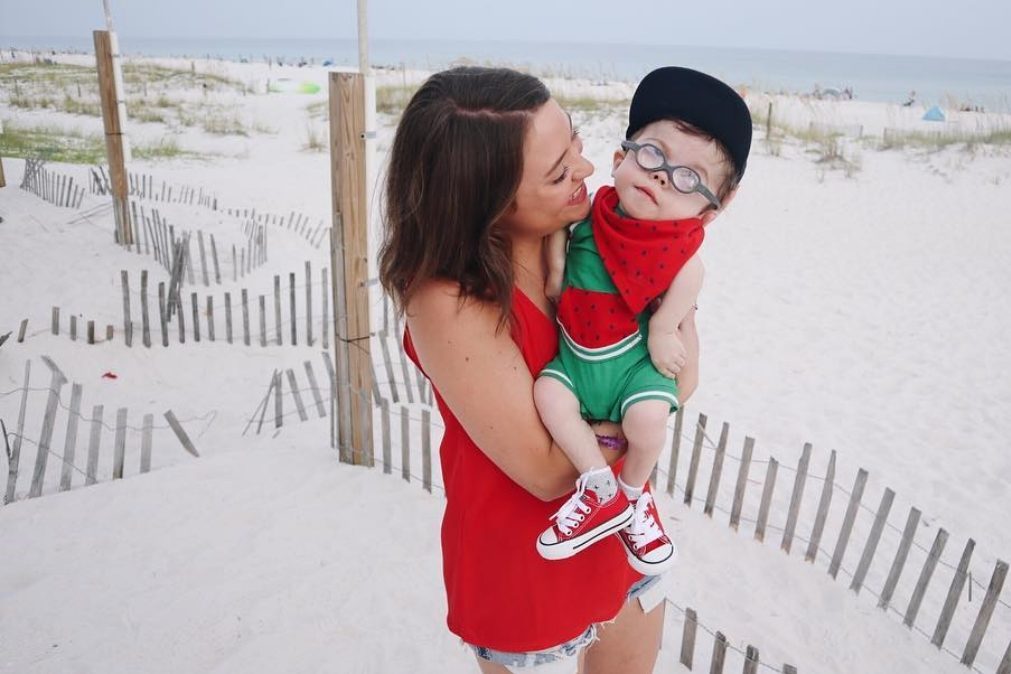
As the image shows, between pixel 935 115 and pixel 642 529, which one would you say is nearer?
pixel 642 529

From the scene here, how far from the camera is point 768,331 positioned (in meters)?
6.86

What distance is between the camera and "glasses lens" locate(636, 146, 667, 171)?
1.51 m

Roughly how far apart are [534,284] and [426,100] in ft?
1.35

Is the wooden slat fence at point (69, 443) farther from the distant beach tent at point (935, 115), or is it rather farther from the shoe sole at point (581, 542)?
the distant beach tent at point (935, 115)

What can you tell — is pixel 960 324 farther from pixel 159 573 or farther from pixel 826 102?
pixel 826 102

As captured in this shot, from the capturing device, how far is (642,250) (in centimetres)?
144

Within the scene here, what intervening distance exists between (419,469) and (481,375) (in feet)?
9.71

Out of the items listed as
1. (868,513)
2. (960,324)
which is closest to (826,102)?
(960,324)

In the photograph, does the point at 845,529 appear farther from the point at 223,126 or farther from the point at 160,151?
the point at 223,126

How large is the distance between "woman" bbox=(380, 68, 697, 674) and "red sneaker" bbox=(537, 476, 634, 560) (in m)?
0.04

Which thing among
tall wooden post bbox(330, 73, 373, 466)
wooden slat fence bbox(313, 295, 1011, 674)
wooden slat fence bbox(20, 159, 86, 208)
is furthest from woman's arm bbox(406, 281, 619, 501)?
wooden slat fence bbox(20, 159, 86, 208)

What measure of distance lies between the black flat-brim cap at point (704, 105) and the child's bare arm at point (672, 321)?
10.3 inches

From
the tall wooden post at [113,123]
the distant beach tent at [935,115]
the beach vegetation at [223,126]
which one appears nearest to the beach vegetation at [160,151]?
the beach vegetation at [223,126]

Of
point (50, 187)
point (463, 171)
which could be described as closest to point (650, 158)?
point (463, 171)
